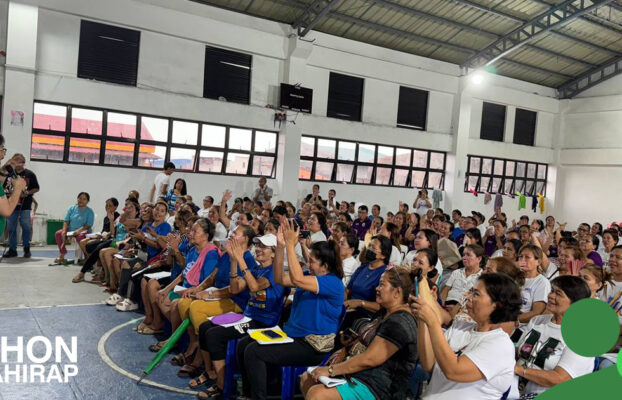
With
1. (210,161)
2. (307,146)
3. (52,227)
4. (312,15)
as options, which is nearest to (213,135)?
(210,161)

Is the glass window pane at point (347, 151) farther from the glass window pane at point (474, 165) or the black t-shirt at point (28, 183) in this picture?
the black t-shirt at point (28, 183)

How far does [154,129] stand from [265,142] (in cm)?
273

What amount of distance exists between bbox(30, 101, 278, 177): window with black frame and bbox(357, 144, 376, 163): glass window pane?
2664 millimetres

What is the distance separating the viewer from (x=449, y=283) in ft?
14.6

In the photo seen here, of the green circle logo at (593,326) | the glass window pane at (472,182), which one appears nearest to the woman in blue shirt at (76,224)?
the green circle logo at (593,326)

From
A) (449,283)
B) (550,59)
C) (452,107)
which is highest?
(550,59)

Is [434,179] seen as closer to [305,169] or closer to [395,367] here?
[305,169]

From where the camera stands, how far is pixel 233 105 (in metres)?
11.8

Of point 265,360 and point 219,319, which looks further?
point 219,319

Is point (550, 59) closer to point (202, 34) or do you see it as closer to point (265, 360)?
point (202, 34)

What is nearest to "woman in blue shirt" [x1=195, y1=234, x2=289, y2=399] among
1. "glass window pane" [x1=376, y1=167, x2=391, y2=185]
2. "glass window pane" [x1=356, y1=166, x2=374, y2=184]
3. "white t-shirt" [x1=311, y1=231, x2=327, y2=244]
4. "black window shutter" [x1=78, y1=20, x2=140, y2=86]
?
"white t-shirt" [x1=311, y1=231, x2=327, y2=244]

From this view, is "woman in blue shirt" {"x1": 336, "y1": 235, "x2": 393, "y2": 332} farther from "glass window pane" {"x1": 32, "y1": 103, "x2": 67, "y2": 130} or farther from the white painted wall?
"glass window pane" {"x1": 32, "y1": 103, "x2": 67, "y2": 130}

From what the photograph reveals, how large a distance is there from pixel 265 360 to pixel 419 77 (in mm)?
12598

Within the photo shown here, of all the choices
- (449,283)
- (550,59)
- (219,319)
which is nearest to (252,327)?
(219,319)
